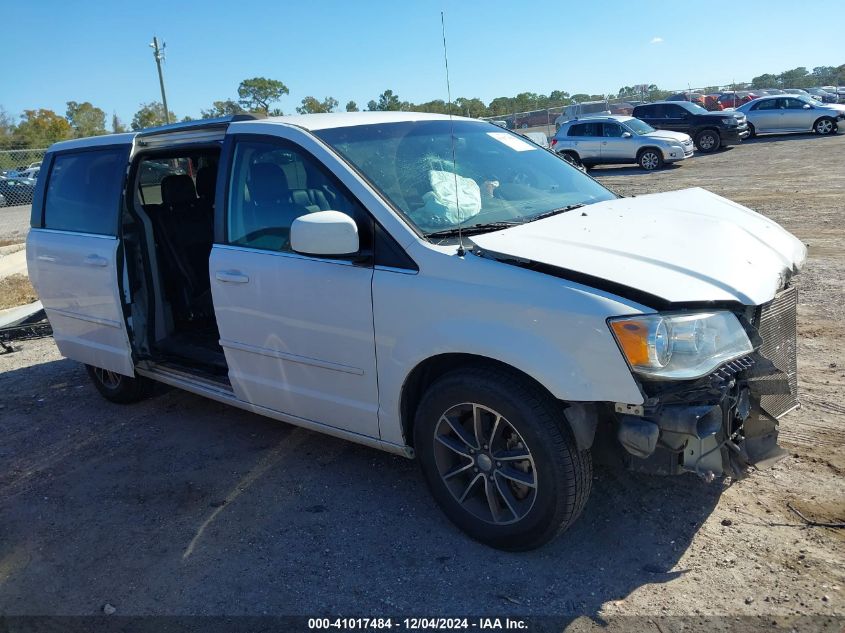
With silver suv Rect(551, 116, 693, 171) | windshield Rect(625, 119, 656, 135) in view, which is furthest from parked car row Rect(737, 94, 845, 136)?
windshield Rect(625, 119, 656, 135)

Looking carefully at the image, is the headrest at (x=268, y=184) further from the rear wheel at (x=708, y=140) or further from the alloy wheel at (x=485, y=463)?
the rear wheel at (x=708, y=140)

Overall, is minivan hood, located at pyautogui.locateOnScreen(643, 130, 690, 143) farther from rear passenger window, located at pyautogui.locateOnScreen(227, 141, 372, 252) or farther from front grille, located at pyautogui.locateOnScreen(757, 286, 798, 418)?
rear passenger window, located at pyautogui.locateOnScreen(227, 141, 372, 252)

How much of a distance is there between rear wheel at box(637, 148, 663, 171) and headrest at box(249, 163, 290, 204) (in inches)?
745

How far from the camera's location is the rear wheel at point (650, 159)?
20.9m

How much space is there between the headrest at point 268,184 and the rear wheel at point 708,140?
916 inches

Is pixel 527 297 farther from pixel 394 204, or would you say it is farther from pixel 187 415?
pixel 187 415

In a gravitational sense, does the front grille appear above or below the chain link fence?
below

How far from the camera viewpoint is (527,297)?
2916 mm

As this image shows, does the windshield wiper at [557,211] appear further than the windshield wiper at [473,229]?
Yes

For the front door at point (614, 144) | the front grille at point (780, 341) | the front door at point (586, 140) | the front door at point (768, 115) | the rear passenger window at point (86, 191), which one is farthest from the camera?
the front door at point (768, 115)

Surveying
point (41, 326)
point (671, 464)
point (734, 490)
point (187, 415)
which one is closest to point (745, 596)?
point (671, 464)

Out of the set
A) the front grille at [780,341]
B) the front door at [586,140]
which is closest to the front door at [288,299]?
the front grille at [780,341]

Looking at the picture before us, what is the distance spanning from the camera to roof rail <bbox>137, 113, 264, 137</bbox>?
4336 millimetres

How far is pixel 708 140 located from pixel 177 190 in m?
22.6
